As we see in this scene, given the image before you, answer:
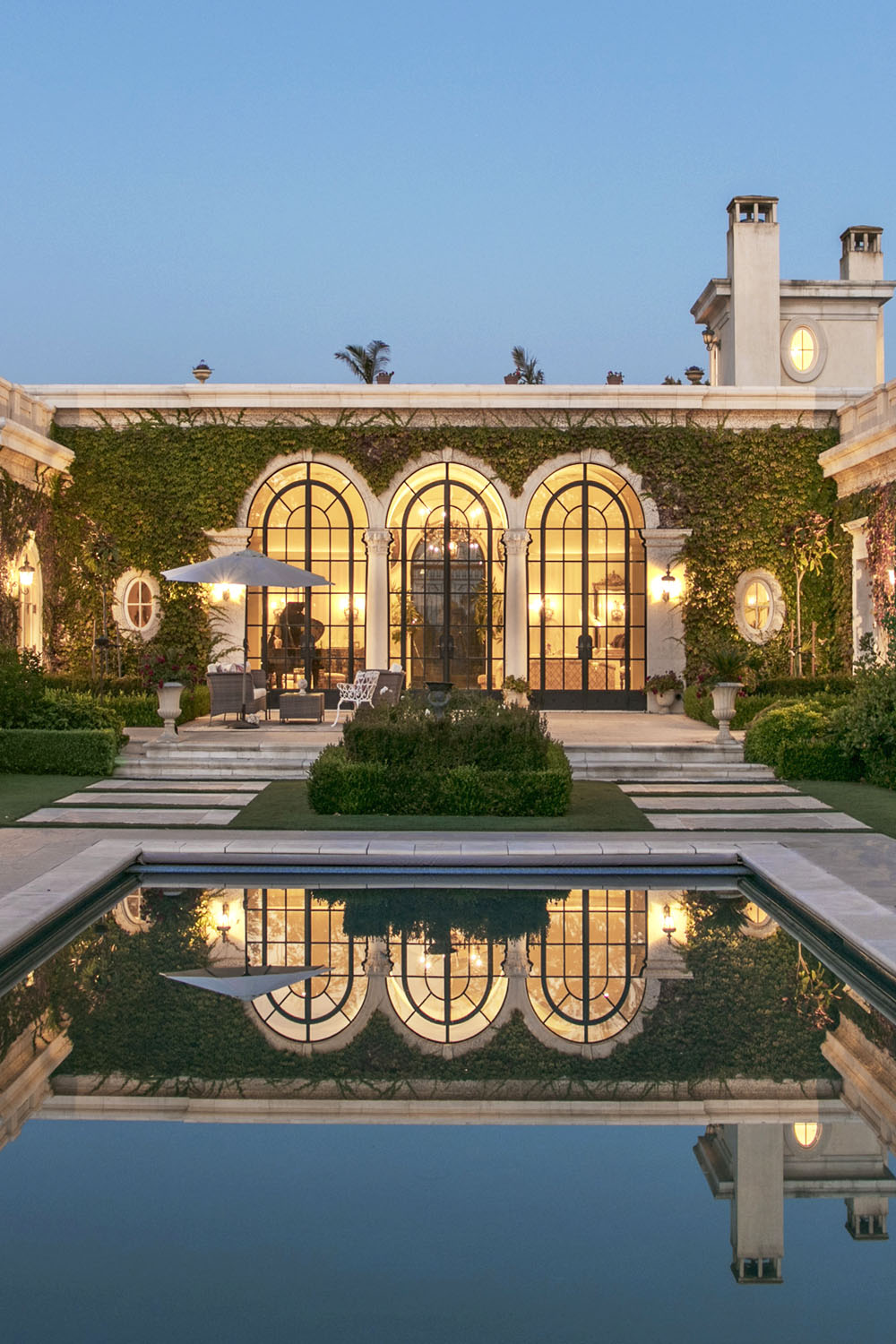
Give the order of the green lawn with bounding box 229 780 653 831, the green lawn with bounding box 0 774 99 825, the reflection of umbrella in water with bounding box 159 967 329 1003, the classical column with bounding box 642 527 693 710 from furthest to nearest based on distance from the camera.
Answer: the classical column with bounding box 642 527 693 710
the green lawn with bounding box 0 774 99 825
the green lawn with bounding box 229 780 653 831
the reflection of umbrella in water with bounding box 159 967 329 1003

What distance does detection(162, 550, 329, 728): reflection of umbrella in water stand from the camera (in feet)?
52.5

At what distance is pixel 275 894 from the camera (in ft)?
26.8

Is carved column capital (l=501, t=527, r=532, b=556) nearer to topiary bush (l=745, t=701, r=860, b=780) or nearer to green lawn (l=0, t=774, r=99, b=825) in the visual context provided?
topiary bush (l=745, t=701, r=860, b=780)

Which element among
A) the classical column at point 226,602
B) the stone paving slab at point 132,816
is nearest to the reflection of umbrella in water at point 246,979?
the stone paving slab at point 132,816

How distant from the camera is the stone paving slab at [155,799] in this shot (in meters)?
11.7

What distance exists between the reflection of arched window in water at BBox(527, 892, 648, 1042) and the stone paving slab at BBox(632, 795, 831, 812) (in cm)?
352

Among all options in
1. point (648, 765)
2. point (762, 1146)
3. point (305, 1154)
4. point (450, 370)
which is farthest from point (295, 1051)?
point (450, 370)

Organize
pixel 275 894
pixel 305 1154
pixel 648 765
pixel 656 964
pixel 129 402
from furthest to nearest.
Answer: pixel 129 402, pixel 648 765, pixel 275 894, pixel 656 964, pixel 305 1154

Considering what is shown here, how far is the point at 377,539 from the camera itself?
2006cm

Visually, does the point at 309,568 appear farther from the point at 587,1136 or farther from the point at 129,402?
the point at 587,1136

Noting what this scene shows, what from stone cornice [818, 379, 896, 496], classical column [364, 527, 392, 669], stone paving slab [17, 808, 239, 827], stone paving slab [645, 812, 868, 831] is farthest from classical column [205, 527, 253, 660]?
stone paving slab [645, 812, 868, 831]

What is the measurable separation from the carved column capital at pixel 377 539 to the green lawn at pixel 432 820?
8.78m

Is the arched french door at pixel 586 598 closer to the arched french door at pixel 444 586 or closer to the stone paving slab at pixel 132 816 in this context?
the arched french door at pixel 444 586

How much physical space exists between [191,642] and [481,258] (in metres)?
65.2
